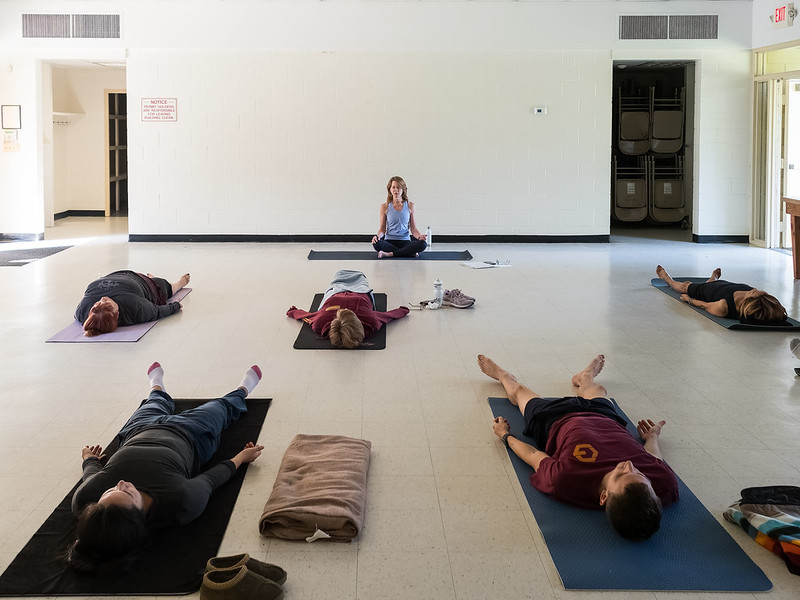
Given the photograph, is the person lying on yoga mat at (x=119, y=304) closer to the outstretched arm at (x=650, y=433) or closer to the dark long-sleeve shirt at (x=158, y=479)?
the dark long-sleeve shirt at (x=158, y=479)

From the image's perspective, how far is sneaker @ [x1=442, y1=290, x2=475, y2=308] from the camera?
704 cm

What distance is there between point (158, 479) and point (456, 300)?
14.1 feet

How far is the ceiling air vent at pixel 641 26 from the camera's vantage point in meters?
11.1

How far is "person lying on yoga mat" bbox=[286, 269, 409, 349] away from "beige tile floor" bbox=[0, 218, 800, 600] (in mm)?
142

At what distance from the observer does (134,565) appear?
2.82 metres

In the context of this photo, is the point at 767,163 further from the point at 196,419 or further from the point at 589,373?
the point at 196,419

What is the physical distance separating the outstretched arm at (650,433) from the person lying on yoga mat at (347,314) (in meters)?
2.24

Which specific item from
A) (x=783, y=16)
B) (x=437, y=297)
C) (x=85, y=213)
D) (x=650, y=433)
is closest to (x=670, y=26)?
(x=783, y=16)

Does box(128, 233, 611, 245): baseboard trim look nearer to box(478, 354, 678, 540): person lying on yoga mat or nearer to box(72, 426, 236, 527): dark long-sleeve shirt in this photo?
box(478, 354, 678, 540): person lying on yoga mat

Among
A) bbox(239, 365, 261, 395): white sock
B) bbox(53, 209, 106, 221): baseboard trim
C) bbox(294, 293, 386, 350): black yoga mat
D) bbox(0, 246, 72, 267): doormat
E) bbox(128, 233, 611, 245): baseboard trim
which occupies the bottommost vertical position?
bbox(239, 365, 261, 395): white sock

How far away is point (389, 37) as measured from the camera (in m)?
11.1

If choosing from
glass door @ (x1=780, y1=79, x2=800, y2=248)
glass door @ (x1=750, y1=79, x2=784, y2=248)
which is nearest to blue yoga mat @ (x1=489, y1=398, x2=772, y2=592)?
glass door @ (x1=780, y1=79, x2=800, y2=248)

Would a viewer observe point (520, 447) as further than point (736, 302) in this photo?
No

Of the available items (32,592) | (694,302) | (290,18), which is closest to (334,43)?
(290,18)
